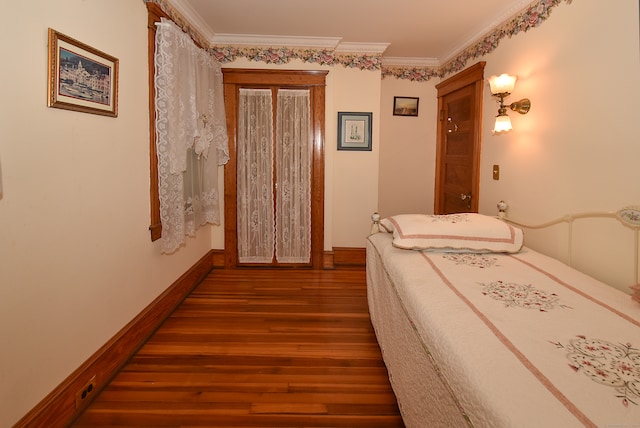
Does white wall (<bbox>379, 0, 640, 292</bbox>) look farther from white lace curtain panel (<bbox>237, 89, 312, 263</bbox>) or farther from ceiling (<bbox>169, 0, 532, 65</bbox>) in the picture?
white lace curtain panel (<bbox>237, 89, 312, 263</bbox>)

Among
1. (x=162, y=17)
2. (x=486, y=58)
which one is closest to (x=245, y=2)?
(x=162, y=17)

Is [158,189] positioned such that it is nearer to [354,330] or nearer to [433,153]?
[354,330]

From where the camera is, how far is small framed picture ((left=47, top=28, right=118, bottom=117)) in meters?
1.66

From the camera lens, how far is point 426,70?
15.1ft

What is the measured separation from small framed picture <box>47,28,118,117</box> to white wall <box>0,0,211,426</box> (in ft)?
0.14

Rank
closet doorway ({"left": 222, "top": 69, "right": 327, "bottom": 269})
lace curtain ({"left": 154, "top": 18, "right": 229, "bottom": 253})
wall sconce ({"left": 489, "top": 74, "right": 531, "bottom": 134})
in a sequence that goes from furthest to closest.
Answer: closet doorway ({"left": 222, "top": 69, "right": 327, "bottom": 269}) → wall sconce ({"left": 489, "top": 74, "right": 531, "bottom": 134}) → lace curtain ({"left": 154, "top": 18, "right": 229, "bottom": 253})

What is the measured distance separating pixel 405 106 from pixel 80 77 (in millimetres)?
3631

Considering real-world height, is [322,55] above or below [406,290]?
above

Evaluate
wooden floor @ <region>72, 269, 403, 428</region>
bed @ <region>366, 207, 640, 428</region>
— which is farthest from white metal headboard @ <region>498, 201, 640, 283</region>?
wooden floor @ <region>72, 269, 403, 428</region>

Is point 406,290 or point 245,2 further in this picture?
point 245,2

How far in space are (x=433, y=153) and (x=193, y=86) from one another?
295 cm

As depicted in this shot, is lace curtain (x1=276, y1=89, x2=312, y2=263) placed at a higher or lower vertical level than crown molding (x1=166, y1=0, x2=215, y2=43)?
lower

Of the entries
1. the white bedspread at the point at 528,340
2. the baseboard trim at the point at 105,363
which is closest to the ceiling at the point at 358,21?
the white bedspread at the point at 528,340

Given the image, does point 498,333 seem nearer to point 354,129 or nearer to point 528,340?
point 528,340
